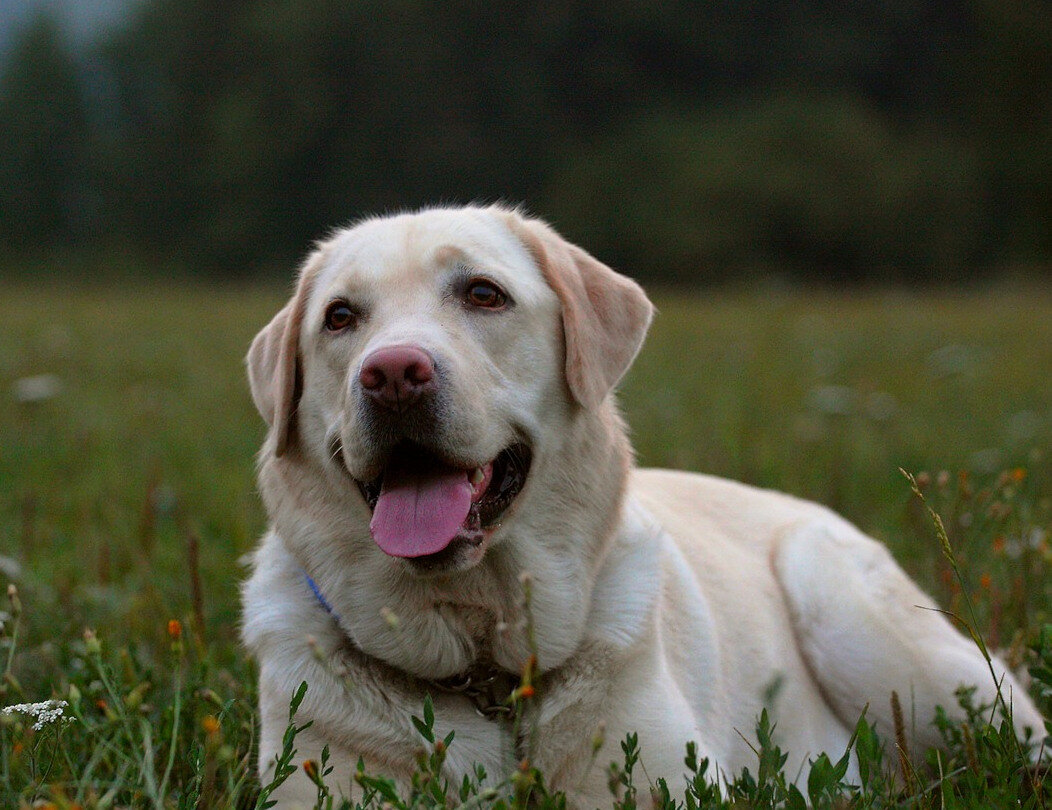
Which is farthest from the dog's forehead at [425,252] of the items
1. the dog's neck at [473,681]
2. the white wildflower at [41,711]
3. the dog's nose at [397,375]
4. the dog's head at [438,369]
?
the white wildflower at [41,711]

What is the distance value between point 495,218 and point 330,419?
80 cm

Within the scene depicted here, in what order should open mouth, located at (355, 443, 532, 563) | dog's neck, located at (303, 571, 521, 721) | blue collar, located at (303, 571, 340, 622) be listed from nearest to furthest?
open mouth, located at (355, 443, 532, 563)
dog's neck, located at (303, 571, 521, 721)
blue collar, located at (303, 571, 340, 622)

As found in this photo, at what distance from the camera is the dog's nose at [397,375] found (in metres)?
2.71

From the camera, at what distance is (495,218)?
3455 mm

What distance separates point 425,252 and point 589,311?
19.4 inches

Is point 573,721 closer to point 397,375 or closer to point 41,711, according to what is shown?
point 397,375

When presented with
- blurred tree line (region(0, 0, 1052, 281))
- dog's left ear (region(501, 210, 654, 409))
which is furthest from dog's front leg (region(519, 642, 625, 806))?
blurred tree line (region(0, 0, 1052, 281))

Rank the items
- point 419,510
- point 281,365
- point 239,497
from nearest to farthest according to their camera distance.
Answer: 1. point 419,510
2. point 281,365
3. point 239,497

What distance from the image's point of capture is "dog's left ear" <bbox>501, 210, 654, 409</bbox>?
317cm

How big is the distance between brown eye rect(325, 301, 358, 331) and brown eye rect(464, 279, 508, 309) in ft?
1.02

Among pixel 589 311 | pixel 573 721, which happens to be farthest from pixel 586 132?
pixel 573 721

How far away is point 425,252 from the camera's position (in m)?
3.20

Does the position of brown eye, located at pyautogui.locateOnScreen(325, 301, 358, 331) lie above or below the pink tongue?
above

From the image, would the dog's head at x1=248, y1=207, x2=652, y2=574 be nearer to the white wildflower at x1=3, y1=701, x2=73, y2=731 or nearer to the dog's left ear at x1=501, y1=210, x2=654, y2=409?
the dog's left ear at x1=501, y1=210, x2=654, y2=409
